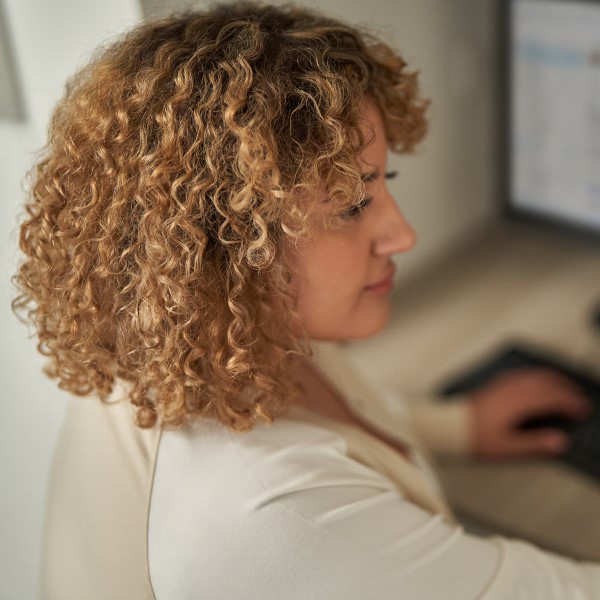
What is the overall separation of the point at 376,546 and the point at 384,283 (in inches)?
10.1

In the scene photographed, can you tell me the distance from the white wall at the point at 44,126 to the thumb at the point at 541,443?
41cm

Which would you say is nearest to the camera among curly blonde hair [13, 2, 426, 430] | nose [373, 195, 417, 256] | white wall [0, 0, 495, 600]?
curly blonde hair [13, 2, 426, 430]

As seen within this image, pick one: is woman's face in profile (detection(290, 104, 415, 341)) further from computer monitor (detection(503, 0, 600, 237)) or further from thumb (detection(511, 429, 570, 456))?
computer monitor (detection(503, 0, 600, 237))

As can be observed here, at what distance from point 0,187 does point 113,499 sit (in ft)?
1.41

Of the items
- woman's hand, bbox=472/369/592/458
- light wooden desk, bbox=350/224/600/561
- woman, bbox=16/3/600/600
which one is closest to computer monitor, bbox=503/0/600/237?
light wooden desk, bbox=350/224/600/561

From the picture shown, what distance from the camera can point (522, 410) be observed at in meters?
1.08

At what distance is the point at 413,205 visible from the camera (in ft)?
4.34

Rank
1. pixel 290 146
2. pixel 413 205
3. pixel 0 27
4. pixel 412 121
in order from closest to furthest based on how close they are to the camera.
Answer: pixel 290 146 < pixel 412 121 < pixel 0 27 < pixel 413 205

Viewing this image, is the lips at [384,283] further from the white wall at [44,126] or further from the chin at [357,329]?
the white wall at [44,126]

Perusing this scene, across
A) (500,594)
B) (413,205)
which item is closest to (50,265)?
(500,594)

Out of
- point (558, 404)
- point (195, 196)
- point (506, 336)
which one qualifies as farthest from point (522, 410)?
point (195, 196)

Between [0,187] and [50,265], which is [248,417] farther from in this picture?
[0,187]

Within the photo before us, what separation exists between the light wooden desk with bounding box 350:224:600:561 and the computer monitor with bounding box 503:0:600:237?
0.27 ft

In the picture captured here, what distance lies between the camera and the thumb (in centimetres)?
101
